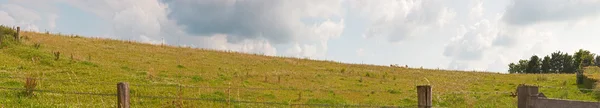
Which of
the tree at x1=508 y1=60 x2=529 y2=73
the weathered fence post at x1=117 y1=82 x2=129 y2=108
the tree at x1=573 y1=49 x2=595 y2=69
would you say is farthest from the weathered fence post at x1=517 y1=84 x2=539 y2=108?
the tree at x1=508 y1=60 x2=529 y2=73

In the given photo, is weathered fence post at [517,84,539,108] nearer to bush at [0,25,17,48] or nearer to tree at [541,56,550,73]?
bush at [0,25,17,48]

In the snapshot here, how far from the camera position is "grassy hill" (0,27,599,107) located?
17078mm

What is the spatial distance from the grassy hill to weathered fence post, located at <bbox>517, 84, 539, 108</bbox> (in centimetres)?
717

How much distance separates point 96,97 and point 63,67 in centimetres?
903

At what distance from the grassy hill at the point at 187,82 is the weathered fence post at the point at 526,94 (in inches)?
282

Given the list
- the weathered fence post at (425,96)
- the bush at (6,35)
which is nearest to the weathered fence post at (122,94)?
the weathered fence post at (425,96)

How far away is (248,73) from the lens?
1151 inches

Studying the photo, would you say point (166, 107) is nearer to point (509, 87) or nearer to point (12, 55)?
point (12, 55)

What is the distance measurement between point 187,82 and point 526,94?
1790 cm

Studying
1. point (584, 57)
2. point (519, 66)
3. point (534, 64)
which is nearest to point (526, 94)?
point (584, 57)

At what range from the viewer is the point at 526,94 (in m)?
8.41

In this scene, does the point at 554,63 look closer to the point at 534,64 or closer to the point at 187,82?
the point at 534,64

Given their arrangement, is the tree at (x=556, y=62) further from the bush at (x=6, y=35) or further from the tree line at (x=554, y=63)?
the bush at (x=6, y=35)

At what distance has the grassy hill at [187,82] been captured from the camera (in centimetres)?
1708
